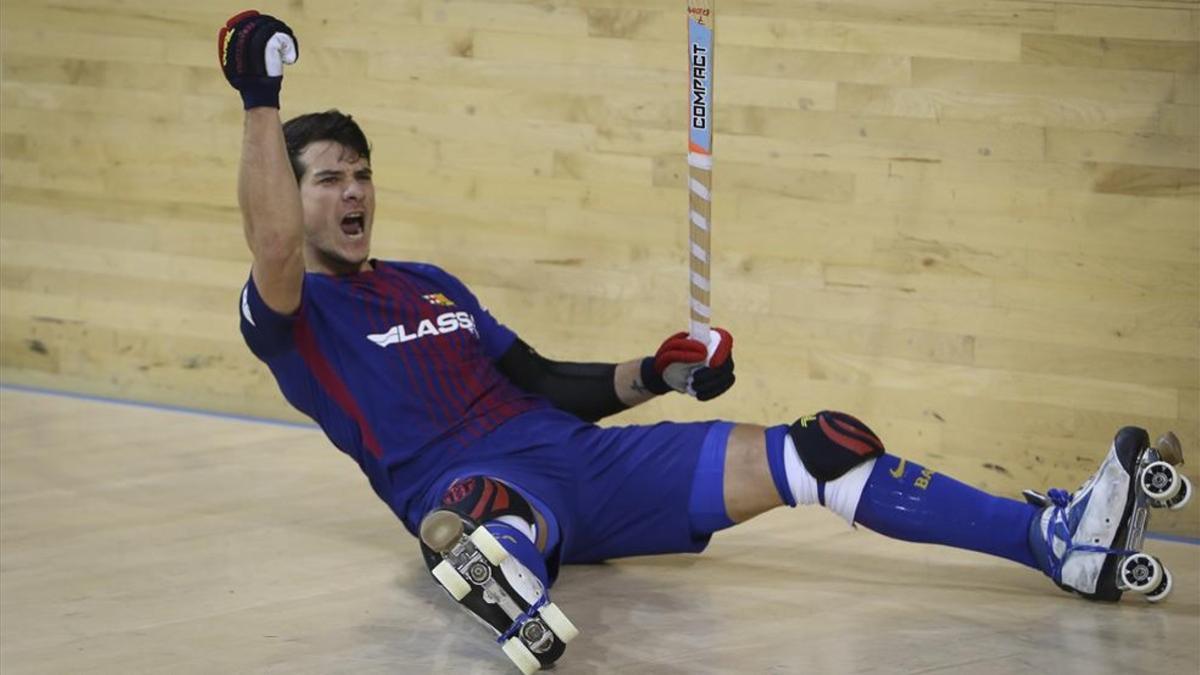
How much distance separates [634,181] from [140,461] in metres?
1.40

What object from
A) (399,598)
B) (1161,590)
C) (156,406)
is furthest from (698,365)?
(156,406)

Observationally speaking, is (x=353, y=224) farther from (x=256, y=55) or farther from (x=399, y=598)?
(x=399, y=598)

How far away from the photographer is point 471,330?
3.63 m

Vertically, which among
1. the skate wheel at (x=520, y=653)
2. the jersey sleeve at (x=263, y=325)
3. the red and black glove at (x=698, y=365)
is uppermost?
the jersey sleeve at (x=263, y=325)

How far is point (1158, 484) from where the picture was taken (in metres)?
3.27

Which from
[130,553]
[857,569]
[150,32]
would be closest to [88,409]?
[150,32]

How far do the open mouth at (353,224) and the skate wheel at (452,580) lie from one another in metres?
0.93

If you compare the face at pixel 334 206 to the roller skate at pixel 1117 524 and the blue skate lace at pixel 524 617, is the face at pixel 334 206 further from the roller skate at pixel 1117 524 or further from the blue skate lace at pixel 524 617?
the roller skate at pixel 1117 524

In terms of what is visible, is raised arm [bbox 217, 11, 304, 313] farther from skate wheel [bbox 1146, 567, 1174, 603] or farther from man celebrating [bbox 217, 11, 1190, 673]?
skate wheel [bbox 1146, 567, 1174, 603]

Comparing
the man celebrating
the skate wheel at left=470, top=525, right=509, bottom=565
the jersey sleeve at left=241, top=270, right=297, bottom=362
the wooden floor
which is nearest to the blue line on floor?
the wooden floor

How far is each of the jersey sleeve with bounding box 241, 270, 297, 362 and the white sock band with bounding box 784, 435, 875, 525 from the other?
0.95 metres

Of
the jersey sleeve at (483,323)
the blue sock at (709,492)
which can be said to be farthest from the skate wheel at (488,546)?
the jersey sleeve at (483,323)

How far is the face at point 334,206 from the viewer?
11.5 ft

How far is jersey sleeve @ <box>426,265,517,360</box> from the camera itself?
12.1 feet
